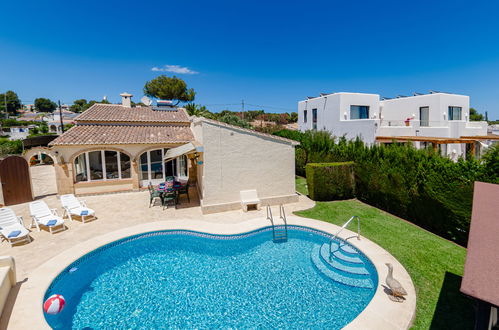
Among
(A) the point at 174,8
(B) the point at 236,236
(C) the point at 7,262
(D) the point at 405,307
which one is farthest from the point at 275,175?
(A) the point at 174,8

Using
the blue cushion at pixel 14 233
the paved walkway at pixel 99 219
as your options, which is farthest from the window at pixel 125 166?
the blue cushion at pixel 14 233

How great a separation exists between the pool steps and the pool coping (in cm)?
68

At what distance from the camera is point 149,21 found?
39562 millimetres

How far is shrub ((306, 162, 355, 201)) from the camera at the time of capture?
74.0 feet

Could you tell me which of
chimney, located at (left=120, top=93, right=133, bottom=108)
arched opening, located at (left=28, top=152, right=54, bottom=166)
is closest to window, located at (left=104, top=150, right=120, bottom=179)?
chimney, located at (left=120, top=93, right=133, bottom=108)

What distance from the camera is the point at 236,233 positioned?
52.2 feet

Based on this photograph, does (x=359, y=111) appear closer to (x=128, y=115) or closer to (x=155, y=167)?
(x=155, y=167)

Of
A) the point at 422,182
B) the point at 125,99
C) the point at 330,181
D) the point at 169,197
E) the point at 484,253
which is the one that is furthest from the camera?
the point at 125,99

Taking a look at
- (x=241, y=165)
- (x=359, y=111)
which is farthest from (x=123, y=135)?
(x=359, y=111)

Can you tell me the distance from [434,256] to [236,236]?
10954mm

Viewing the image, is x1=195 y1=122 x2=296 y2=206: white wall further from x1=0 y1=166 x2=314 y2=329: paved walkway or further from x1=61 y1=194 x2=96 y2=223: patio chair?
x1=61 y1=194 x2=96 y2=223: patio chair

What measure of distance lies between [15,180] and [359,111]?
4480cm

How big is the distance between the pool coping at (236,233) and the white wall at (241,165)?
3.52 metres

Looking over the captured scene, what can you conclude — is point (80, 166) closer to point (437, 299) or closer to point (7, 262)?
point (7, 262)
